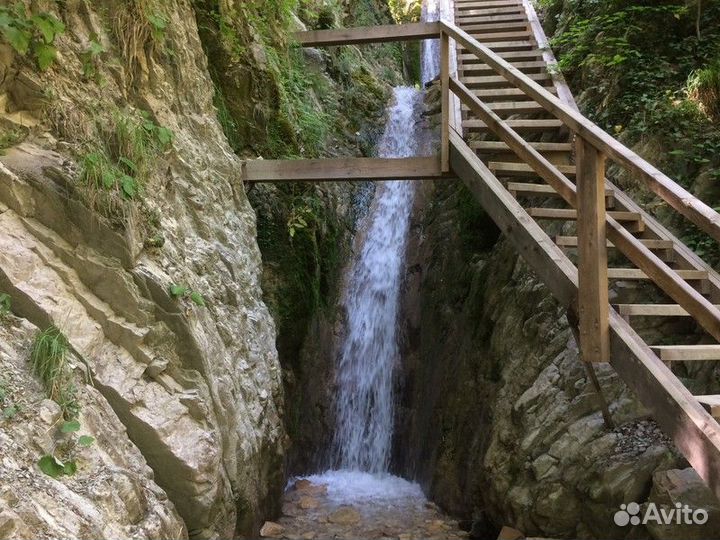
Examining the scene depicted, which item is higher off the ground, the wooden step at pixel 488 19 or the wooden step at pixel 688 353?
the wooden step at pixel 488 19

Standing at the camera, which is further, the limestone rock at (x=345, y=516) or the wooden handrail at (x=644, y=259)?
the limestone rock at (x=345, y=516)

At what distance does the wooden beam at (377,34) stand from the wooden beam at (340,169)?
1.29 metres

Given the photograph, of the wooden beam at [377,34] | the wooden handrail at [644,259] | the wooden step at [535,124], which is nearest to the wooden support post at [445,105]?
the wooden beam at [377,34]

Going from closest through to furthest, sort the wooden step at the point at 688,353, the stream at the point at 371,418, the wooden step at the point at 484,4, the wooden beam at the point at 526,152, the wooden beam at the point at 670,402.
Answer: the wooden beam at the point at 670,402, the wooden step at the point at 688,353, the wooden beam at the point at 526,152, the stream at the point at 371,418, the wooden step at the point at 484,4

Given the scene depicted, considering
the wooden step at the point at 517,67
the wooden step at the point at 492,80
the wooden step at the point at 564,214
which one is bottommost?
the wooden step at the point at 564,214

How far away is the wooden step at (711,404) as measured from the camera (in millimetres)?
2734

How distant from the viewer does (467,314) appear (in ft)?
22.1

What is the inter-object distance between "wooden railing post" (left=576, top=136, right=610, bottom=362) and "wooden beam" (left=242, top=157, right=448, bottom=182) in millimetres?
2707

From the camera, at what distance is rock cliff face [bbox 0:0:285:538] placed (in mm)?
2756

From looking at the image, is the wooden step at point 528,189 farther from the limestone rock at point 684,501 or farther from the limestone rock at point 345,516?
the limestone rock at point 345,516

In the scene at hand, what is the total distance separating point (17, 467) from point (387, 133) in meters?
9.35

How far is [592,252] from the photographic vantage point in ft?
10.5

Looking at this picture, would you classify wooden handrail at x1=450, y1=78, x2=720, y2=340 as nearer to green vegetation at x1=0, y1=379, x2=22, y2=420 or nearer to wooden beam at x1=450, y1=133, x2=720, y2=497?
wooden beam at x1=450, y1=133, x2=720, y2=497

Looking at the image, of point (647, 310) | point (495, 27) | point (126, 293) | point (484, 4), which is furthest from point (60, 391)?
point (484, 4)
